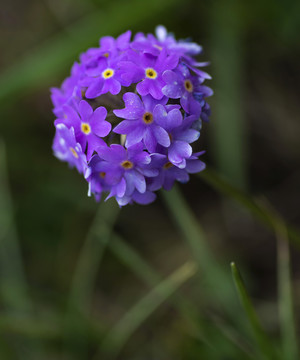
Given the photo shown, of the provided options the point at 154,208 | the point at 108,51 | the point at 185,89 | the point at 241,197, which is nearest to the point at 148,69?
the point at 185,89

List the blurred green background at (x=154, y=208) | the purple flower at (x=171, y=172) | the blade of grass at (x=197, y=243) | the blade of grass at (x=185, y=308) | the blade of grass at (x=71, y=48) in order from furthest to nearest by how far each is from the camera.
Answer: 1. the blade of grass at (x=71, y=48)
2. the blurred green background at (x=154, y=208)
3. the blade of grass at (x=197, y=243)
4. the blade of grass at (x=185, y=308)
5. the purple flower at (x=171, y=172)

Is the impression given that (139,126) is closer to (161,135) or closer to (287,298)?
A: (161,135)

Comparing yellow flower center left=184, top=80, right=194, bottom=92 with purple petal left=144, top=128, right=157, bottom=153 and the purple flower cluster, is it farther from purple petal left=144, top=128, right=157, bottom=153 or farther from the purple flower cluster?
purple petal left=144, top=128, right=157, bottom=153

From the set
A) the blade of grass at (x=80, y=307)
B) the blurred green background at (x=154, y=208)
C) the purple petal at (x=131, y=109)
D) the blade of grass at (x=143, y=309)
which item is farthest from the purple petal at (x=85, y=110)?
the blurred green background at (x=154, y=208)

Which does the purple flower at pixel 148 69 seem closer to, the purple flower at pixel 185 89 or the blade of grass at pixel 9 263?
the purple flower at pixel 185 89

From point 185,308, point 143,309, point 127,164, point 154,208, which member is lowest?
point 185,308

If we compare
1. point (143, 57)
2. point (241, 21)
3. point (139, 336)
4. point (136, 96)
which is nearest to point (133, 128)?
point (136, 96)

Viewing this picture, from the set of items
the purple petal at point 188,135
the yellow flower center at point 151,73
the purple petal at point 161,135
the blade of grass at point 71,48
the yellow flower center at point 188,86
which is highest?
the blade of grass at point 71,48

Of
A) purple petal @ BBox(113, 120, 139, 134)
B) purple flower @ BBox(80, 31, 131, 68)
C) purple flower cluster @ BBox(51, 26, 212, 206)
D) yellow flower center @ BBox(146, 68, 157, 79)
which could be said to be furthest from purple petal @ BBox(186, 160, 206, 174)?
purple flower @ BBox(80, 31, 131, 68)
